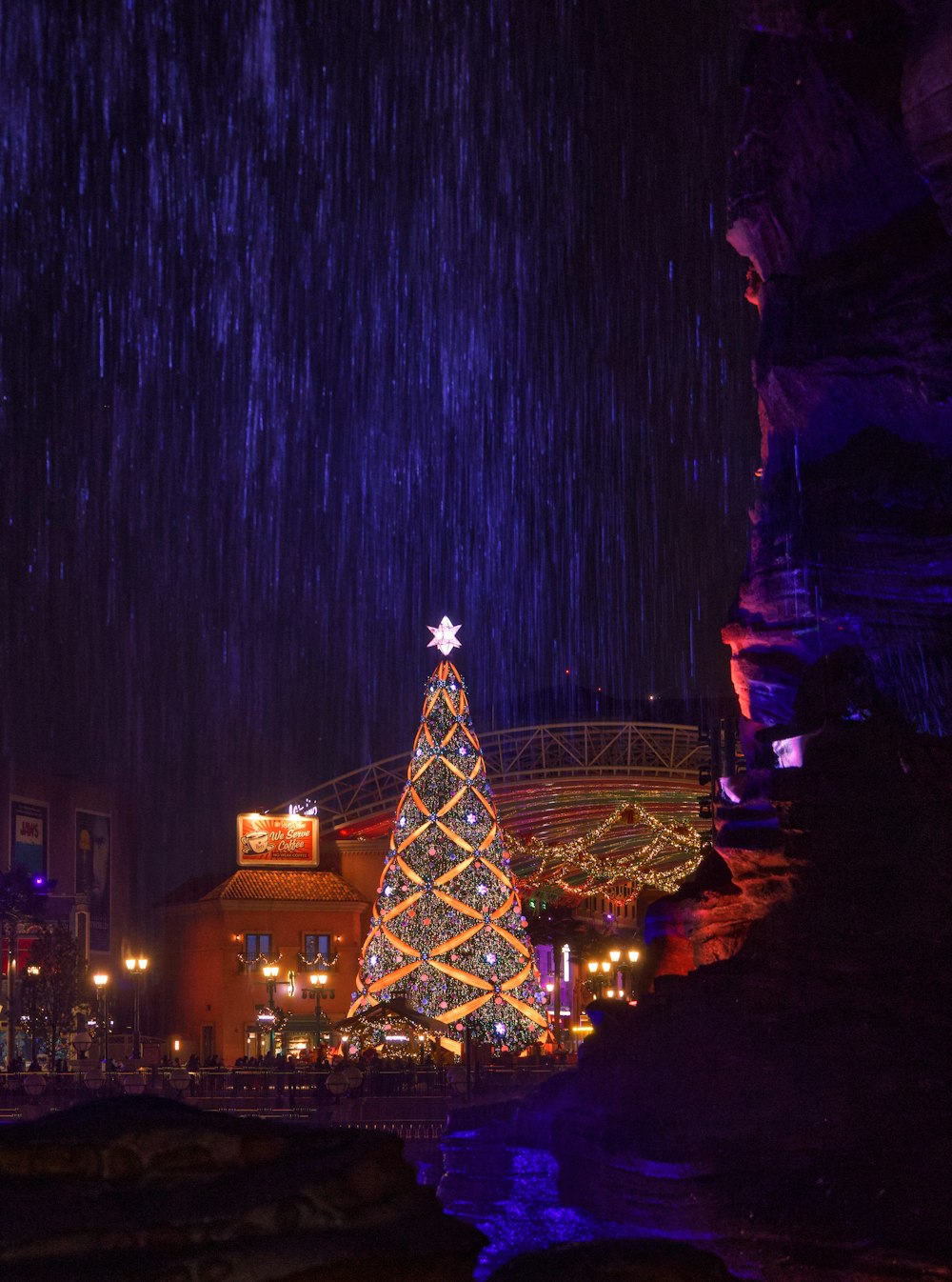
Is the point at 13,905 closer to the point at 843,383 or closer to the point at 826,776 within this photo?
the point at 843,383

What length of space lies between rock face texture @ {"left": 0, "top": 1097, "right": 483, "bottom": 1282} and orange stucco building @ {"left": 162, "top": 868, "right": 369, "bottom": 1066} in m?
47.8

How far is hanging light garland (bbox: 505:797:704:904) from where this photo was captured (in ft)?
169

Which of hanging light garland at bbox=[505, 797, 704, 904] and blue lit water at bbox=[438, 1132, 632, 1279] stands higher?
hanging light garland at bbox=[505, 797, 704, 904]

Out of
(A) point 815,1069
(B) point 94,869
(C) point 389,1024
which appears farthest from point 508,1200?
(B) point 94,869

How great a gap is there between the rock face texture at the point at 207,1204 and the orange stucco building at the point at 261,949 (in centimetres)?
4779

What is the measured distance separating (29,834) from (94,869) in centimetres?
581

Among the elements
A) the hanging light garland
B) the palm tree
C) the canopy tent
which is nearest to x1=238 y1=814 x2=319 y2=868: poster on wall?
the hanging light garland

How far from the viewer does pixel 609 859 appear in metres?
58.2

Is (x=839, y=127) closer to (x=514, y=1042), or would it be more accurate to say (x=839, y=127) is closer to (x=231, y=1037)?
(x=514, y=1042)

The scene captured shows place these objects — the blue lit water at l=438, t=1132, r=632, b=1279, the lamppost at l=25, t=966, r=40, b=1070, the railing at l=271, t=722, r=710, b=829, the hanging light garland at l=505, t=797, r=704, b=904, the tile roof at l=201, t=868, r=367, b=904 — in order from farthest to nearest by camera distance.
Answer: the tile roof at l=201, t=868, r=367, b=904, the hanging light garland at l=505, t=797, r=704, b=904, the railing at l=271, t=722, r=710, b=829, the lamppost at l=25, t=966, r=40, b=1070, the blue lit water at l=438, t=1132, r=632, b=1279

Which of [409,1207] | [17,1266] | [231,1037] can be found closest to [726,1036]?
[409,1207]

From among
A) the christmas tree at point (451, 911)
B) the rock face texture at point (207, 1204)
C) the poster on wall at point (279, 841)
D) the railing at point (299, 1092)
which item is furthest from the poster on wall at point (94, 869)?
the rock face texture at point (207, 1204)

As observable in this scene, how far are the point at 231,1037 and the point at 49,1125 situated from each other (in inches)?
1947

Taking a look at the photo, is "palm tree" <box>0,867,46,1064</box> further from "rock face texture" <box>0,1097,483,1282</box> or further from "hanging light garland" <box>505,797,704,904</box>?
"rock face texture" <box>0,1097,483,1282</box>
